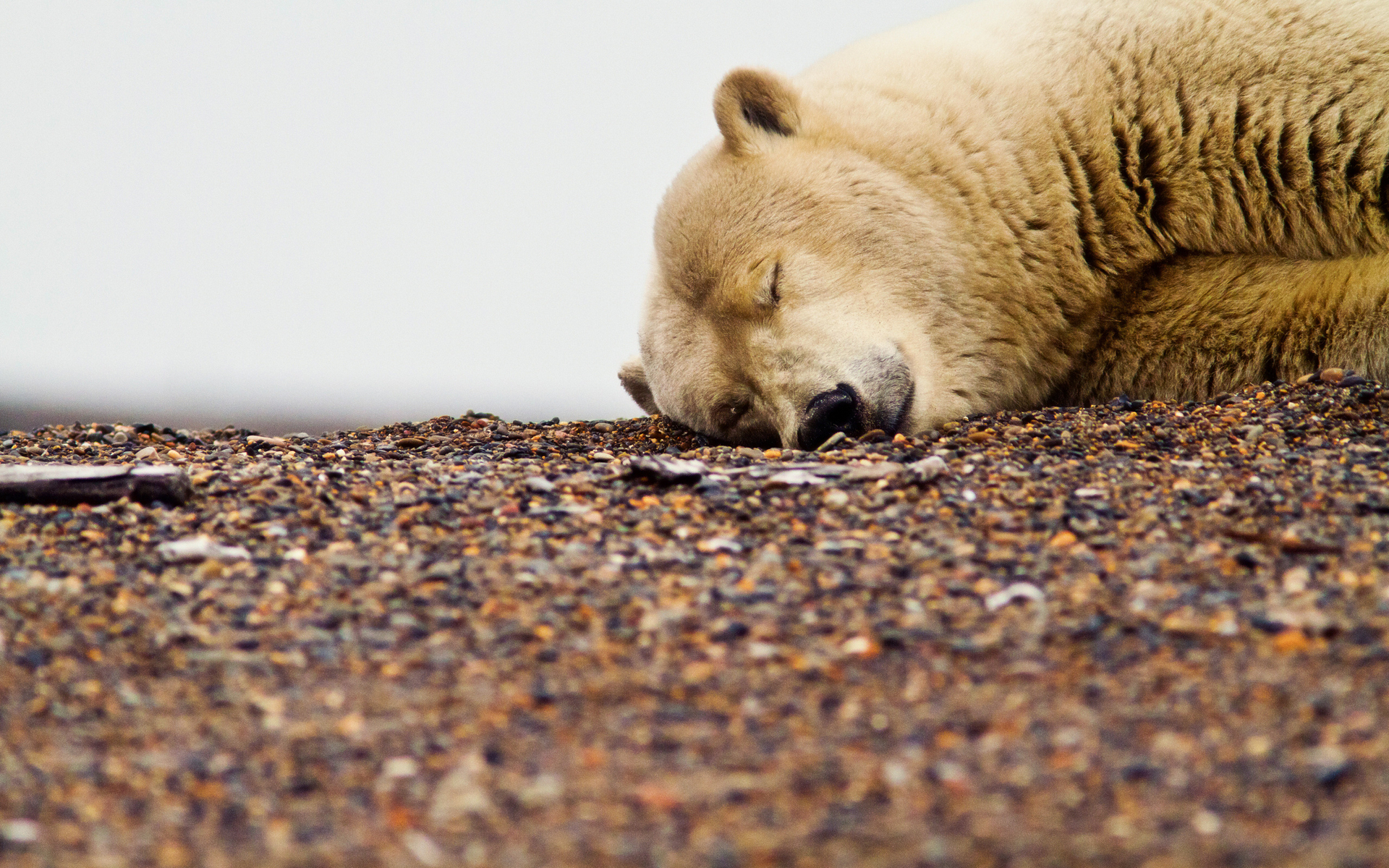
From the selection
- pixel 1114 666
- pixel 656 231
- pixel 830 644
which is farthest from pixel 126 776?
pixel 656 231

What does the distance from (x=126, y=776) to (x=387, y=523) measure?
1013mm

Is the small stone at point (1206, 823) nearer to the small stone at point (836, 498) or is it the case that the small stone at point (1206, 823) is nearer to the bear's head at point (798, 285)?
the small stone at point (836, 498)

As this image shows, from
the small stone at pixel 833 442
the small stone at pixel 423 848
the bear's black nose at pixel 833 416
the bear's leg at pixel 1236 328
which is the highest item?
the bear's leg at pixel 1236 328

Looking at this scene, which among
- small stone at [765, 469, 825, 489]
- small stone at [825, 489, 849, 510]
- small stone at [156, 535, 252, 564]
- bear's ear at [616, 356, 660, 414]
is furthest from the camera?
bear's ear at [616, 356, 660, 414]

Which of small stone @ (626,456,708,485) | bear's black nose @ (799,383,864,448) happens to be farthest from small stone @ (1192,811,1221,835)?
bear's black nose @ (799,383,864,448)

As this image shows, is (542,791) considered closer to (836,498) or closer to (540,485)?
(836,498)

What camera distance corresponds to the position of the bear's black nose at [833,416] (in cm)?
357

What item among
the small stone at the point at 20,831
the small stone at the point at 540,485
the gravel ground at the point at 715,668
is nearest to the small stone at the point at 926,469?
the gravel ground at the point at 715,668

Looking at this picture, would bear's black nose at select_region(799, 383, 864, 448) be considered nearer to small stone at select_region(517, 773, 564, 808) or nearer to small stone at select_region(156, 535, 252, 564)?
small stone at select_region(156, 535, 252, 564)

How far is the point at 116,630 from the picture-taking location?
202cm

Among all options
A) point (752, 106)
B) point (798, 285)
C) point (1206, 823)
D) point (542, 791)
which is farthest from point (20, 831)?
point (752, 106)

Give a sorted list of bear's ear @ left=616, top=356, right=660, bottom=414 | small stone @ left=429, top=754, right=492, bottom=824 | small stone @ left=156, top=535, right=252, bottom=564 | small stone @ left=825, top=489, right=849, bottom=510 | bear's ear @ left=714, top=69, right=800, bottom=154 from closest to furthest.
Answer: small stone @ left=429, top=754, right=492, bottom=824 → small stone @ left=156, top=535, right=252, bottom=564 → small stone @ left=825, top=489, right=849, bottom=510 → bear's ear @ left=714, top=69, right=800, bottom=154 → bear's ear @ left=616, top=356, right=660, bottom=414

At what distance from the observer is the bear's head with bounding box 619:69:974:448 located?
3676mm

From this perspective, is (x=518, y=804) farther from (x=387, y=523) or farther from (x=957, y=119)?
(x=957, y=119)
